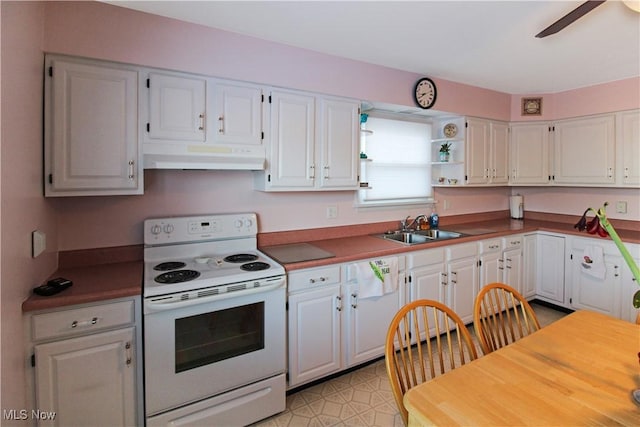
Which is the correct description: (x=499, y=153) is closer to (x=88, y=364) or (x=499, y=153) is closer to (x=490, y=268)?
(x=490, y=268)

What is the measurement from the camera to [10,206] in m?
1.30

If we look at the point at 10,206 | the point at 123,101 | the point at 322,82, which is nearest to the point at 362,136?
the point at 322,82

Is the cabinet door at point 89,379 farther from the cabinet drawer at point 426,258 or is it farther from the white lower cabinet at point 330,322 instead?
the cabinet drawer at point 426,258

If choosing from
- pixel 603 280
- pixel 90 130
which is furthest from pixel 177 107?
pixel 603 280

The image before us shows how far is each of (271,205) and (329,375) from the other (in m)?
1.34

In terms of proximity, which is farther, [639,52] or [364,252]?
[639,52]

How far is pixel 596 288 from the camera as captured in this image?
3131mm

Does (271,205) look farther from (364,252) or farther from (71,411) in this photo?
(71,411)

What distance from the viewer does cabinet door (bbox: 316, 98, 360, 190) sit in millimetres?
2545

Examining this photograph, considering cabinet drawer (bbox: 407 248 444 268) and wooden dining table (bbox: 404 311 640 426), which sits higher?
cabinet drawer (bbox: 407 248 444 268)

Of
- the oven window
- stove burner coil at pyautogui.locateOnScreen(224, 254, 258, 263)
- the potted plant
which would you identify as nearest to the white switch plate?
the oven window

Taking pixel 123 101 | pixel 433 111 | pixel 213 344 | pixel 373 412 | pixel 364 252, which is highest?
pixel 433 111

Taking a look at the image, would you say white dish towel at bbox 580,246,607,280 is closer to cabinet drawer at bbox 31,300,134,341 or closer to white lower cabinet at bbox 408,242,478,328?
white lower cabinet at bbox 408,242,478,328

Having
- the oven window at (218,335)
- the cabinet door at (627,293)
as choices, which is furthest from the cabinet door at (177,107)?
the cabinet door at (627,293)
